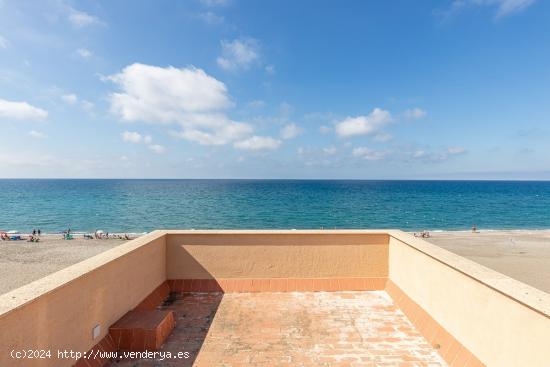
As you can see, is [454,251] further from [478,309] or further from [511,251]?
[478,309]

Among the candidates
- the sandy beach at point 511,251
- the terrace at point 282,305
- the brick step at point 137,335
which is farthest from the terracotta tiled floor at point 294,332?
the sandy beach at point 511,251

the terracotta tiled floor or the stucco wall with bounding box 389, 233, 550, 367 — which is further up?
the stucco wall with bounding box 389, 233, 550, 367

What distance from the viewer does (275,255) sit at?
6945 millimetres

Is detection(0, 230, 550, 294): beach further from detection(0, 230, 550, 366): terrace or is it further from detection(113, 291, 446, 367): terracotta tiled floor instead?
detection(113, 291, 446, 367): terracotta tiled floor

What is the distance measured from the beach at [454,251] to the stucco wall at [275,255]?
14414 mm

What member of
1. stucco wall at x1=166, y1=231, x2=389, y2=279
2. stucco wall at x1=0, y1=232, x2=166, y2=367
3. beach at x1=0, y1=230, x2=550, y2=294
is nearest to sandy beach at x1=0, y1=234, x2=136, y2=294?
beach at x1=0, y1=230, x2=550, y2=294

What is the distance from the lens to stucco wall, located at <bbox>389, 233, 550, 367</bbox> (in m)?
3.12

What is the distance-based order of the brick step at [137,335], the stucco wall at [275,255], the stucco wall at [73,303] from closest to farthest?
the stucco wall at [73,303], the brick step at [137,335], the stucco wall at [275,255]

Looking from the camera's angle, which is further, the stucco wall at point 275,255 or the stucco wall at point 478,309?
the stucco wall at point 275,255

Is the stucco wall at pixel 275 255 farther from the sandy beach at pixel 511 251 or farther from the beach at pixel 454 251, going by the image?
the sandy beach at pixel 511 251

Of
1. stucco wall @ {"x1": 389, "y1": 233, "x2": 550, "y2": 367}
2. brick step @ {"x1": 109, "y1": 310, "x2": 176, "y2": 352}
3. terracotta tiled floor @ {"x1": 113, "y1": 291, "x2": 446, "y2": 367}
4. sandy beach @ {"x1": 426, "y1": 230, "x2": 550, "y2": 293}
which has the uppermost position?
stucco wall @ {"x1": 389, "y1": 233, "x2": 550, "y2": 367}

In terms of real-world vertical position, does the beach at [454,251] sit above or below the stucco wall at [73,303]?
below

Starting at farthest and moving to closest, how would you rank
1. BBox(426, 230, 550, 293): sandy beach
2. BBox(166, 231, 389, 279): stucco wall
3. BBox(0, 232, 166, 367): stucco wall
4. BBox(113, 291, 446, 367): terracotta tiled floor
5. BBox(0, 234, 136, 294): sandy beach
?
BBox(426, 230, 550, 293): sandy beach → BBox(0, 234, 136, 294): sandy beach → BBox(166, 231, 389, 279): stucco wall → BBox(113, 291, 446, 367): terracotta tiled floor → BBox(0, 232, 166, 367): stucco wall

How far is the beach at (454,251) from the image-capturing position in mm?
17375
